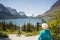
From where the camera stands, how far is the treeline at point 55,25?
4.75 m

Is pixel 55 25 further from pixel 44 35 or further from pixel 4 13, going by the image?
pixel 44 35

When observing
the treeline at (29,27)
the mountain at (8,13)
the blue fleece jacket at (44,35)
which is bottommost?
the blue fleece jacket at (44,35)

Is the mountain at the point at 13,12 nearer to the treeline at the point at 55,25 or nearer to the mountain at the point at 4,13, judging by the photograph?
the mountain at the point at 4,13

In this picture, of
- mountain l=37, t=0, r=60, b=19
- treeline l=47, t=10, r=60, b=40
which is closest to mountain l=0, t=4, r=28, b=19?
mountain l=37, t=0, r=60, b=19

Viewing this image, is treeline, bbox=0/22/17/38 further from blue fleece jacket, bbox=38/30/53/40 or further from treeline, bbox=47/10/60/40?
blue fleece jacket, bbox=38/30/53/40

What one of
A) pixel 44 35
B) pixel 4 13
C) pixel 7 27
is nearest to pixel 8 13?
pixel 4 13

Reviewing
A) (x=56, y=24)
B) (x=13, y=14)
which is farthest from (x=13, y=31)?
(x=56, y=24)

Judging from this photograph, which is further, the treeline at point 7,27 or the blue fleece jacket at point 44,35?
the treeline at point 7,27

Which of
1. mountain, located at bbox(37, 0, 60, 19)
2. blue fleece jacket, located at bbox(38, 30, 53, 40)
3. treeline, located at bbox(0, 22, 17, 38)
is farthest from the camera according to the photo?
treeline, located at bbox(0, 22, 17, 38)

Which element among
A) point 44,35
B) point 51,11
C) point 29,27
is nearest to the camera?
point 44,35

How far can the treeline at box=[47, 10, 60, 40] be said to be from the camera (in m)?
4.75

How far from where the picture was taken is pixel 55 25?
4.75m

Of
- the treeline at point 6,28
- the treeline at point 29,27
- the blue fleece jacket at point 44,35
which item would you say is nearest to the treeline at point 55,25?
the treeline at point 29,27

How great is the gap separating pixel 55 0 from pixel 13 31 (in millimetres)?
1446
